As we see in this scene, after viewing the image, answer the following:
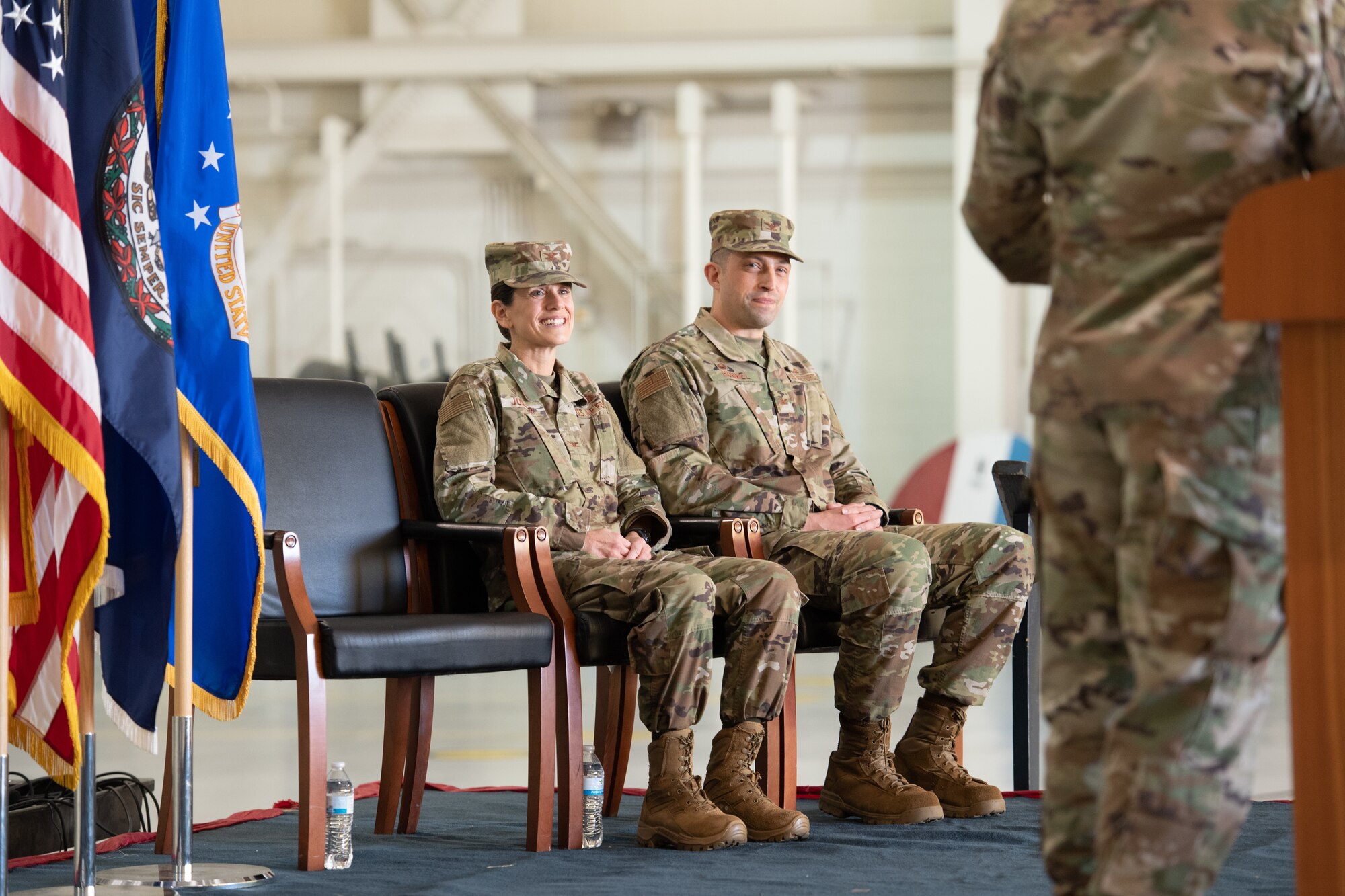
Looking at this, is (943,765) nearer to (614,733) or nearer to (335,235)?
(614,733)

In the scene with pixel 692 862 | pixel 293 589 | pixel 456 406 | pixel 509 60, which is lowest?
pixel 692 862

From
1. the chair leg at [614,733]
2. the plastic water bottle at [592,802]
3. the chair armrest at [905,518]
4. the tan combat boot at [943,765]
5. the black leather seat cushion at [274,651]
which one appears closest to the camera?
the black leather seat cushion at [274,651]

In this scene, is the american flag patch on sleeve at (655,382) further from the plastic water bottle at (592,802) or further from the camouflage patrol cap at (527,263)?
the plastic water bottle at (592,802)

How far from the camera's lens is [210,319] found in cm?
292

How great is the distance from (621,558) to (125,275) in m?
1.22

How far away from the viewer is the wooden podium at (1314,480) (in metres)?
1.48

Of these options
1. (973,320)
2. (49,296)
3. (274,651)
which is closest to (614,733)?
(274,651)

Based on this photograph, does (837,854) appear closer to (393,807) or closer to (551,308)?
(393,807)

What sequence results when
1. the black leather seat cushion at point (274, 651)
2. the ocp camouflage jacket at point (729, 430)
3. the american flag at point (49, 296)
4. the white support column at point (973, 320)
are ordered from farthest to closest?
the white support column at point (973, 320), the ocp camouflage jacket at point (729, 430), the black leather seat cushion at point (274, 651), the american flag at point (49, 296)

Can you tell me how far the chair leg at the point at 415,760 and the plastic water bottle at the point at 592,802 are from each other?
0.37 m

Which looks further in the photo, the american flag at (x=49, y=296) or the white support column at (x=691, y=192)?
the white support column at (x=691, y=192)

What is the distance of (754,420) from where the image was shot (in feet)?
12.8

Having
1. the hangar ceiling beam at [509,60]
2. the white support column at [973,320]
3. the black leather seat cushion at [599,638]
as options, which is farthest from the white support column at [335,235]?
the black leather seat cushion at [599,638]

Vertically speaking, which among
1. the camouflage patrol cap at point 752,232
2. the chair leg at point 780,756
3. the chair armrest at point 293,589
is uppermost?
the camouflage patrol cap at point 752,232
